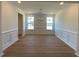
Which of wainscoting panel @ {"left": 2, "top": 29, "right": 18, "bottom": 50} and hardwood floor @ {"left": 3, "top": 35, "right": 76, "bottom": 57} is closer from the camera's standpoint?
hardwood floor @ {"left": 3, "top": 35, "right": 76, "bottom": 57}

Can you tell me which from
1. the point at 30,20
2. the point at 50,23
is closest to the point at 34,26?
the point at 30,20

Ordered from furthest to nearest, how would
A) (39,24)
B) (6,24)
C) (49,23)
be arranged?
(39,24) < (49,23) < (6,24)

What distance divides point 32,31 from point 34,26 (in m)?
0.65

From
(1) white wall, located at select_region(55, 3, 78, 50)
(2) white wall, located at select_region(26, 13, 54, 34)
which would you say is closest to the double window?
(2) white wall, located at select_region(26, 13, 54, 34)

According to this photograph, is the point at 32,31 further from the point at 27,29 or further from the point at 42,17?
the point at 42,17

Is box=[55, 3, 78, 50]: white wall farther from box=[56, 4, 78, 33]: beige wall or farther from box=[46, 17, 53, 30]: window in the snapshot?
box=[46, 17, 53, 30]: window

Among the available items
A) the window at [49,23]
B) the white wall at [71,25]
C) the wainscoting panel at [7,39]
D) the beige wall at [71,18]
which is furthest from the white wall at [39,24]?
the wainscoting panel at [7,39]

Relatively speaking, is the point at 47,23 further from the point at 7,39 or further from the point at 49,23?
the point at 7,39

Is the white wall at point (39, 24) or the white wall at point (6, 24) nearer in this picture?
the white wall at point (6, 24)

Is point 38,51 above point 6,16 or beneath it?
beneath

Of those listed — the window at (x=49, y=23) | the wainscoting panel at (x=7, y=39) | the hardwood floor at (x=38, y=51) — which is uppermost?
the window at (x=49, y=23)

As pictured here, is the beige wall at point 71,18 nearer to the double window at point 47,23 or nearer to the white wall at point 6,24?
the white wall at point 6,24

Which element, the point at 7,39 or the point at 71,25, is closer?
the point at 7,39

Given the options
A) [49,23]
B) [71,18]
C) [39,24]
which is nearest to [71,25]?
[71,18]
